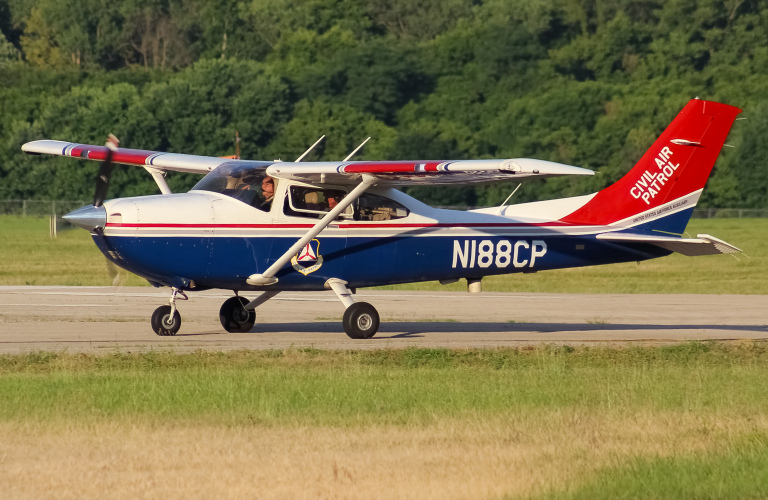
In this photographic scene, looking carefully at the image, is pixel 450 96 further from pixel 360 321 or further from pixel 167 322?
pixel 167 322

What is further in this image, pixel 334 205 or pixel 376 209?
A: pixel 376 209

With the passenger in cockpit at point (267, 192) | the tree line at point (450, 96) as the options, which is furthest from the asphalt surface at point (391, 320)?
the tree line at point (450, 96)

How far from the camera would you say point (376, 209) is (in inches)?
591

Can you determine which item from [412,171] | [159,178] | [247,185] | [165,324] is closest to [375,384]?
[412,171]

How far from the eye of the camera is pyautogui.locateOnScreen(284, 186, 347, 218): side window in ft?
47.5

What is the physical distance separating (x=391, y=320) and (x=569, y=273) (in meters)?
17.0

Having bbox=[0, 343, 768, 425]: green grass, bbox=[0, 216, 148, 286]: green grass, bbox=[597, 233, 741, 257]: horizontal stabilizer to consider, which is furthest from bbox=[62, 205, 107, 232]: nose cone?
bbox=[597, 233, 741, 257]: horizontal stabilizer

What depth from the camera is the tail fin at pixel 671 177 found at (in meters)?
15.8

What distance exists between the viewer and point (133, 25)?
290 ft

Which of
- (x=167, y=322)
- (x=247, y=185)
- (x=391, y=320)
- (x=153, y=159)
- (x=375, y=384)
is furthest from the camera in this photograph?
(x=391, y=320)

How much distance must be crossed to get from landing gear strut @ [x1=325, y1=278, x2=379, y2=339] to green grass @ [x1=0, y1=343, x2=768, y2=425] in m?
1.66

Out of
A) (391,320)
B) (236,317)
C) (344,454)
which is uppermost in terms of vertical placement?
(344,454)

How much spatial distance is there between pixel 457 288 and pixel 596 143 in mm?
34604

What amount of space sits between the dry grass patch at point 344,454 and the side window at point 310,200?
6051mm
